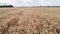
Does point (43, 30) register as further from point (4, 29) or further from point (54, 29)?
point (4, 29)

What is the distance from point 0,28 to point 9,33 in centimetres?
13

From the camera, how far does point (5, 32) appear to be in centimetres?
93

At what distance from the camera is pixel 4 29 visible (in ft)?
3.23

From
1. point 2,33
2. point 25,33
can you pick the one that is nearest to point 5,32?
point 2,33

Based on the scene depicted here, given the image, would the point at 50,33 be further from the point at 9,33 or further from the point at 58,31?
the point at 9,33

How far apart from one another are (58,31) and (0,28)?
0.40 m

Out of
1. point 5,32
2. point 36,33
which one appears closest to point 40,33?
point 36,33

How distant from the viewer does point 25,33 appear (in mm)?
900

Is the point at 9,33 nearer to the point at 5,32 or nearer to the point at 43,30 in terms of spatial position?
the point at 5,32

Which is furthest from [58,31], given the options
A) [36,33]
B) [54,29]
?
[36,33]

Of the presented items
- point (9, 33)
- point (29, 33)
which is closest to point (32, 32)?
point (29, 33)

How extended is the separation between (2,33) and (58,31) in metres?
0.37

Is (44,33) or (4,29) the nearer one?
(44,33)

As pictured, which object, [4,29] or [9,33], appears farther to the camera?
[4,29]
